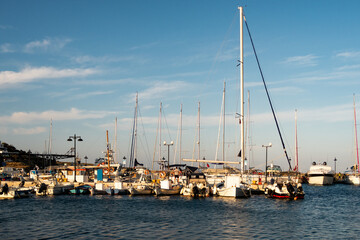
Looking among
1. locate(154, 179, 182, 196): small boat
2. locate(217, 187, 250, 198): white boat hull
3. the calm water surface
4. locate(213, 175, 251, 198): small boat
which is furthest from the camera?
locate(154, 179, 182, 196): small boat

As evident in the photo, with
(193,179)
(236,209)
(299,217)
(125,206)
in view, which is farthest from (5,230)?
(193,179)

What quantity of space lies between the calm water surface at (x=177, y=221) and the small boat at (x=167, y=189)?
1267 centimetres

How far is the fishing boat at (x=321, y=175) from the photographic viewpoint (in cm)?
11088

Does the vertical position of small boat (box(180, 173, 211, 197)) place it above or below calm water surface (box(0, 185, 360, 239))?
above

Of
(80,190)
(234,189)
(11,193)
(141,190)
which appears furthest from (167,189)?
(11,193)

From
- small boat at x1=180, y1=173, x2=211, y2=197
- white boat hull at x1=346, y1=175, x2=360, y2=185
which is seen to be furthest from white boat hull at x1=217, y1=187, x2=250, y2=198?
white boat hull at x1=346, y1=175, x2=360, y2=185

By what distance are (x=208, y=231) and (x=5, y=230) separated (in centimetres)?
1605

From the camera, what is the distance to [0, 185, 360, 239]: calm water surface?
99.3ft

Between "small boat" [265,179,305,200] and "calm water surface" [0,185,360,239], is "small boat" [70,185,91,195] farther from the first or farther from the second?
"small boat" [265,179,305,200]

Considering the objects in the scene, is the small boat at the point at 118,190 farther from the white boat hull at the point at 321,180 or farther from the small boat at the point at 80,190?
the white boat hull at the point at 321,180

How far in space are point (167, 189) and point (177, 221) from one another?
28442 mm

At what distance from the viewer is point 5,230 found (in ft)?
102

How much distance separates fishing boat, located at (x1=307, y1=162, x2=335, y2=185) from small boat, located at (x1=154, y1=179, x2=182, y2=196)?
196ft

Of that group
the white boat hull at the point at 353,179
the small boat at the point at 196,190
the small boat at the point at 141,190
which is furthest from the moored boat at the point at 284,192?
the white boat hull at the point at 353,179
